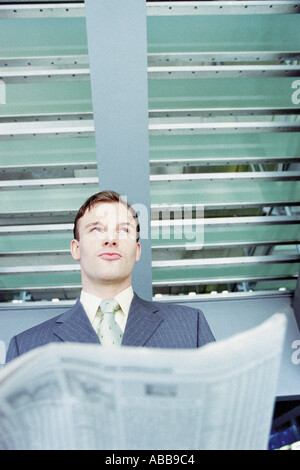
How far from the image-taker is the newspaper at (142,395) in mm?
415

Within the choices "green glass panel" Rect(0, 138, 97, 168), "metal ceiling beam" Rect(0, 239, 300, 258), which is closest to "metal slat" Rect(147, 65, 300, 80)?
"green glass panel" Rect(0, 138, 97, 168)

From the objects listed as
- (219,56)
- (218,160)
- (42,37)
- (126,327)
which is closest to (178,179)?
(218,160)

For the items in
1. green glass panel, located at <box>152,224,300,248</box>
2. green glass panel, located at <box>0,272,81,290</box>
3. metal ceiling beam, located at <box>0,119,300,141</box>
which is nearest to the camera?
metal ceiling beam, located at <box>0,119,300,141</box>

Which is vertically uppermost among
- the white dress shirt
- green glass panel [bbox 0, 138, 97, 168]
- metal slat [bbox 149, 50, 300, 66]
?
metal slat [bbox 149, 50, 300, 66]

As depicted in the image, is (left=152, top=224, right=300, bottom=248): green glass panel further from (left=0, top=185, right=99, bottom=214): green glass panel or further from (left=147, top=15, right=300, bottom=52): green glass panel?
(left=147, top=15, right=300, bottom=52): green glass panel

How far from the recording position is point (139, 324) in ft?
3.78

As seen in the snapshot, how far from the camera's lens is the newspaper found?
0.42m

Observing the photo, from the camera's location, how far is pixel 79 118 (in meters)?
3.11

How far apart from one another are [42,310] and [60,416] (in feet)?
12.5

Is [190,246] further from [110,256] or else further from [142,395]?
[142,395]

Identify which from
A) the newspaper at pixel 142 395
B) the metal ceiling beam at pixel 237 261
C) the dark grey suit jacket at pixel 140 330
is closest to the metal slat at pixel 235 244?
the metal ceiling beam at pixel 237 261
